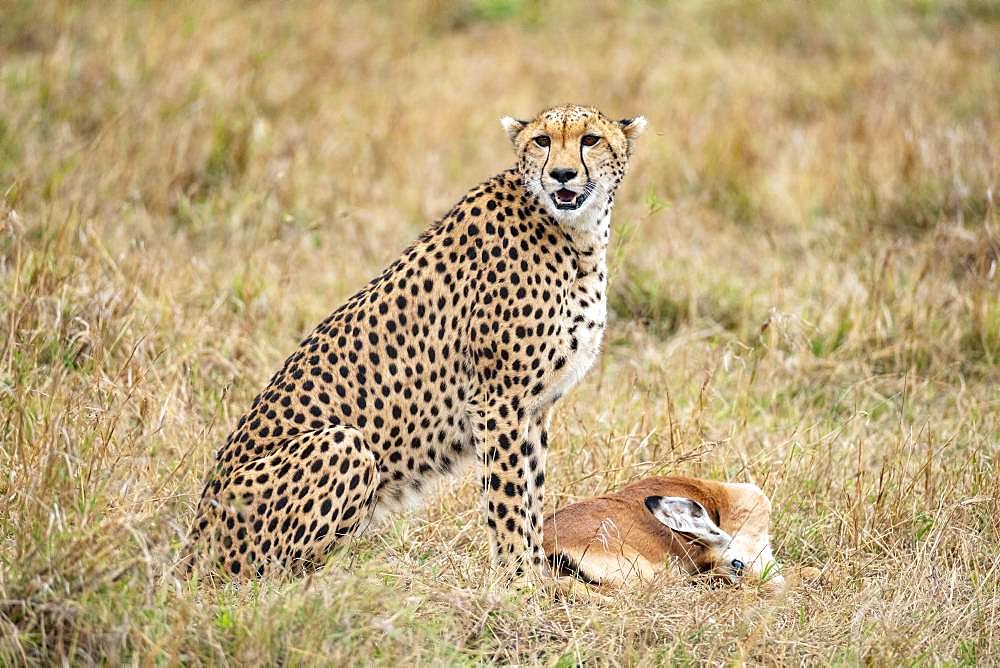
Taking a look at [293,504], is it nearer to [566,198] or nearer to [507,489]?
[507,489]

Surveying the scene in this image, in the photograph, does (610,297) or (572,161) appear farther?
(610,297)

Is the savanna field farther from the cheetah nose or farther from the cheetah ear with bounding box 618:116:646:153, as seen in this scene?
the cheetah nose

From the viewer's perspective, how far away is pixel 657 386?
17.0 feet

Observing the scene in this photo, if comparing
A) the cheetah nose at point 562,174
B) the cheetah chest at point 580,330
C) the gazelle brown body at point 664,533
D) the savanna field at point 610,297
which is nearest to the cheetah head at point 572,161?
the cheetah nose at point 562,174

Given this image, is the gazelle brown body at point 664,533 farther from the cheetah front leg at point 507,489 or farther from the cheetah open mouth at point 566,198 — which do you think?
the cheetah open mouth at point 566,198

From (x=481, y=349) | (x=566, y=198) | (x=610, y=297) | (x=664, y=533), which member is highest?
(x=566, y=198)

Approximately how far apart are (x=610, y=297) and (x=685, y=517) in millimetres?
2234

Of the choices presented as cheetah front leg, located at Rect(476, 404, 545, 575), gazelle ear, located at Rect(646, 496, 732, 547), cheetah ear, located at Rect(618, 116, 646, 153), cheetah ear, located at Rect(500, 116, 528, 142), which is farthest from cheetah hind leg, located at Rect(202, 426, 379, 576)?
cheetah ear, located at Rect(618, 116, 646, 153)

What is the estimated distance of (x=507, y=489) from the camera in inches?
154

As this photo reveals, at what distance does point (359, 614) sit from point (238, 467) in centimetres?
67

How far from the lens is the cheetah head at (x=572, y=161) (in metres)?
3.93

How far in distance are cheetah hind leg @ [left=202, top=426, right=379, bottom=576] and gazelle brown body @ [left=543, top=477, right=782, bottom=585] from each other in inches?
26.6

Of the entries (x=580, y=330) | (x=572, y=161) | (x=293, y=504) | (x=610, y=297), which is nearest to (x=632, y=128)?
(x=572, y=161)

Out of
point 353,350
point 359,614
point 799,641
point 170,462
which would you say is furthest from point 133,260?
point 799,641
